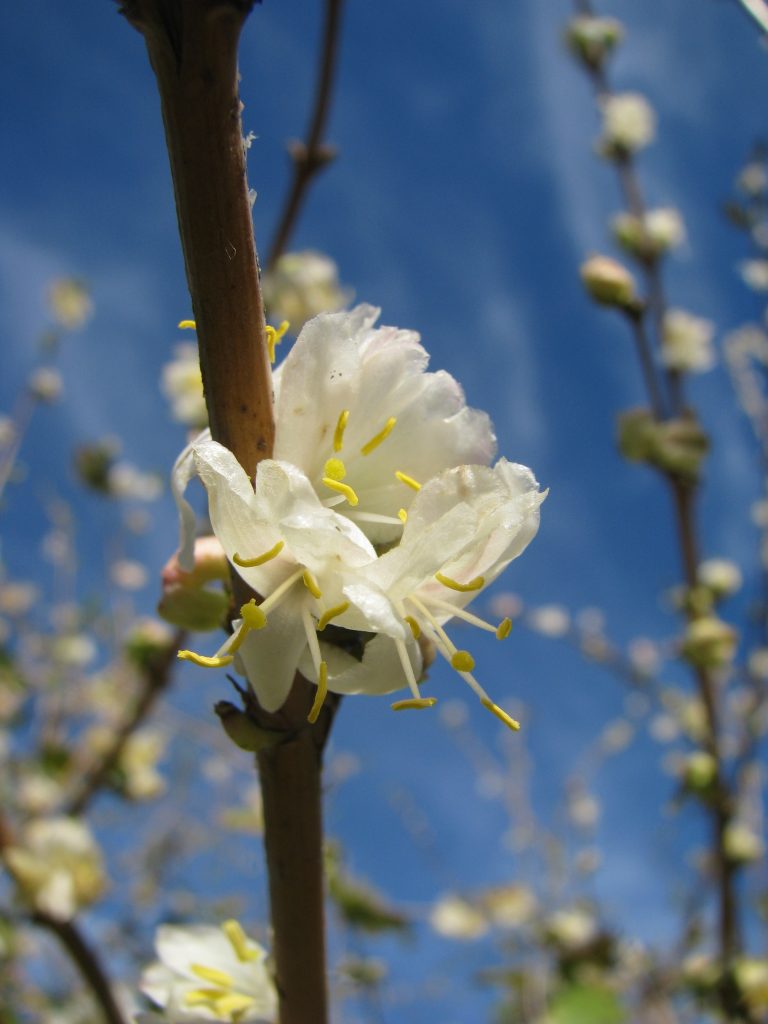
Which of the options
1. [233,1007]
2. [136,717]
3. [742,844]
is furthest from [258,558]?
[742,844]

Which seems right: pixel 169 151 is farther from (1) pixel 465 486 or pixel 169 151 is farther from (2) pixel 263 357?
(1) pixel 465 486

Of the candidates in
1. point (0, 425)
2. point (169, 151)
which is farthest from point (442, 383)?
point (0, 425)

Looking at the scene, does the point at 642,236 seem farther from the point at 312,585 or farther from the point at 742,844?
the point at 312,585

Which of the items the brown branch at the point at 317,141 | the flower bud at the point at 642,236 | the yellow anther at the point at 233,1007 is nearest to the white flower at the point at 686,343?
the flower bud at the point at 642,236

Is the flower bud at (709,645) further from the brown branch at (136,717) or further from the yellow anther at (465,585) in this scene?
the yellow anther at (465,585)

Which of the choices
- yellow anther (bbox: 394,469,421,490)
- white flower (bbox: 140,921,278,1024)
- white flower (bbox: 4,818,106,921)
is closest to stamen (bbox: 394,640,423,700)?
yellow anther (bbox: 394,469,421,490)

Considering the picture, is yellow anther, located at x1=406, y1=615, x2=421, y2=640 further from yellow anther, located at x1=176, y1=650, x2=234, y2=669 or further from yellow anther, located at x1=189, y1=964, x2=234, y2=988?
yellow anther, located at x1=189, y1=964, x2=234, y2=988

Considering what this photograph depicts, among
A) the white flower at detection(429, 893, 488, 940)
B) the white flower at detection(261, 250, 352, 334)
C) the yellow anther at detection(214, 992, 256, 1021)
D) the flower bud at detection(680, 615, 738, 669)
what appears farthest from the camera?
the white flower at detection(429, 893, 488, 940)
